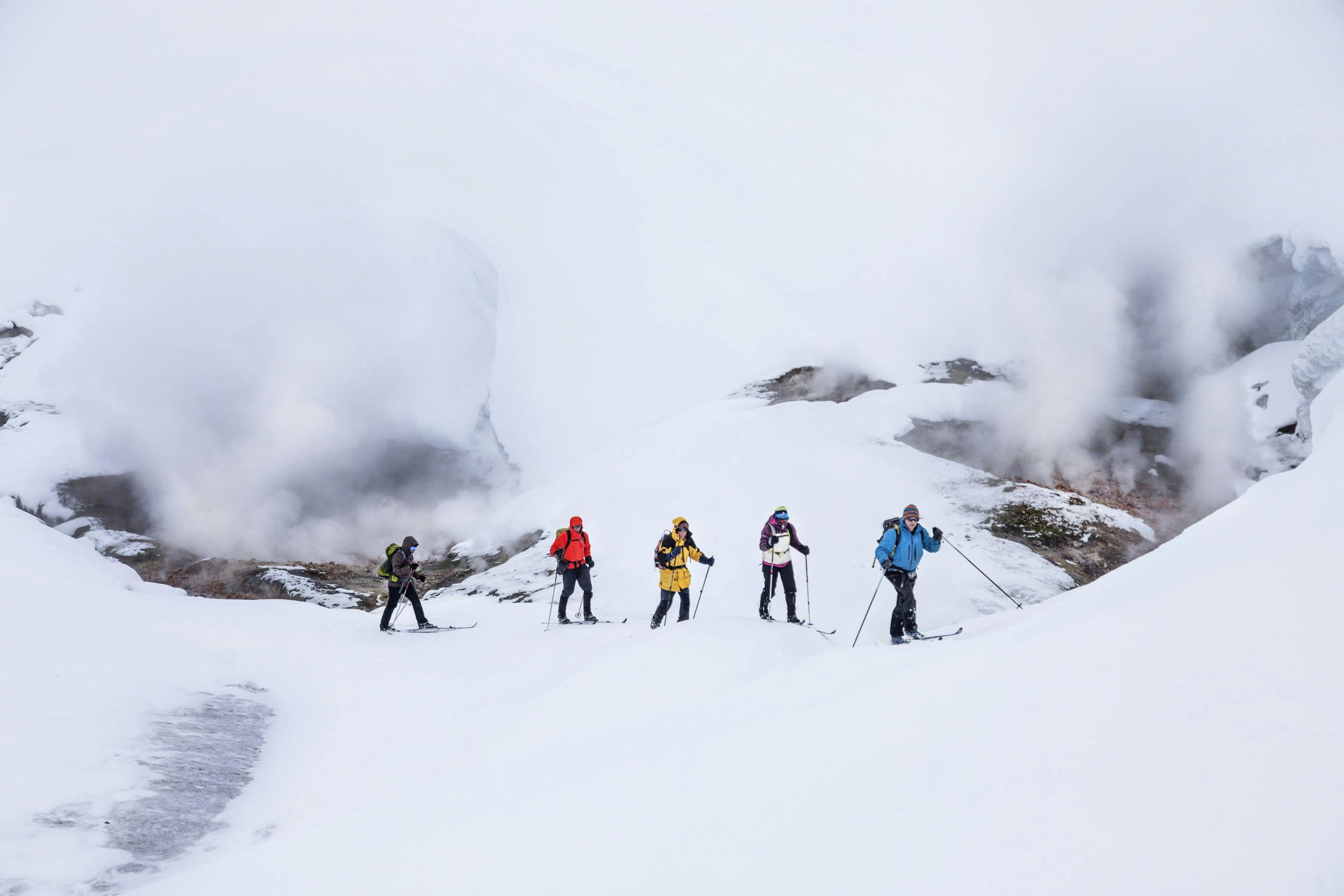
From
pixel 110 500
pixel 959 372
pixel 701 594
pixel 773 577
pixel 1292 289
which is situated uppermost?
pixel 1292 289

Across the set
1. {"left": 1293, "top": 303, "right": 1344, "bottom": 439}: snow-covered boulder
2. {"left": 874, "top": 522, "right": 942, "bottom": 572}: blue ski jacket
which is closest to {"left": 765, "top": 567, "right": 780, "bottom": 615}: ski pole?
{"left": 874, "top": 522, "right": 942, "bottom": 572}: blue ski jacket

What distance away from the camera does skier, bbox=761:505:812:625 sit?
44.5 feet

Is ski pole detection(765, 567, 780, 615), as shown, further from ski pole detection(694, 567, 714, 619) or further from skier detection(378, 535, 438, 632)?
skier detection(378, 535, 438, 632)

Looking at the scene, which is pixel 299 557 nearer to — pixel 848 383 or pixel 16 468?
pixel 16 468

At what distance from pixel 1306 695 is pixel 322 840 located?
24.8ft

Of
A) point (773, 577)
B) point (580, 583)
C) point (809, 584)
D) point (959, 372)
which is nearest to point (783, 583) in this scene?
point (773, 577)

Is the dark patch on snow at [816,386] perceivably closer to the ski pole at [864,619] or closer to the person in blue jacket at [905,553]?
the ski pole at [864,619]

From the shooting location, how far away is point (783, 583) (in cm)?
1402

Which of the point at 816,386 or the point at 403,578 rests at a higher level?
the point at 816,386

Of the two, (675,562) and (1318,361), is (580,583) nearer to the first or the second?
(675,562)

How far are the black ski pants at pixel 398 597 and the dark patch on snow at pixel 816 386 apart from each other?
16850 millimetres

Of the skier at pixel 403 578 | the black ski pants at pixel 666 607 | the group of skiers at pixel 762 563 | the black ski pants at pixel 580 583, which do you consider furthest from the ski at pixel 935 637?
the skier at pixel 403 578

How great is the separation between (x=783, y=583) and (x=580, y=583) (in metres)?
4.68

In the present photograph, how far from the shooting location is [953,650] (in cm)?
765
